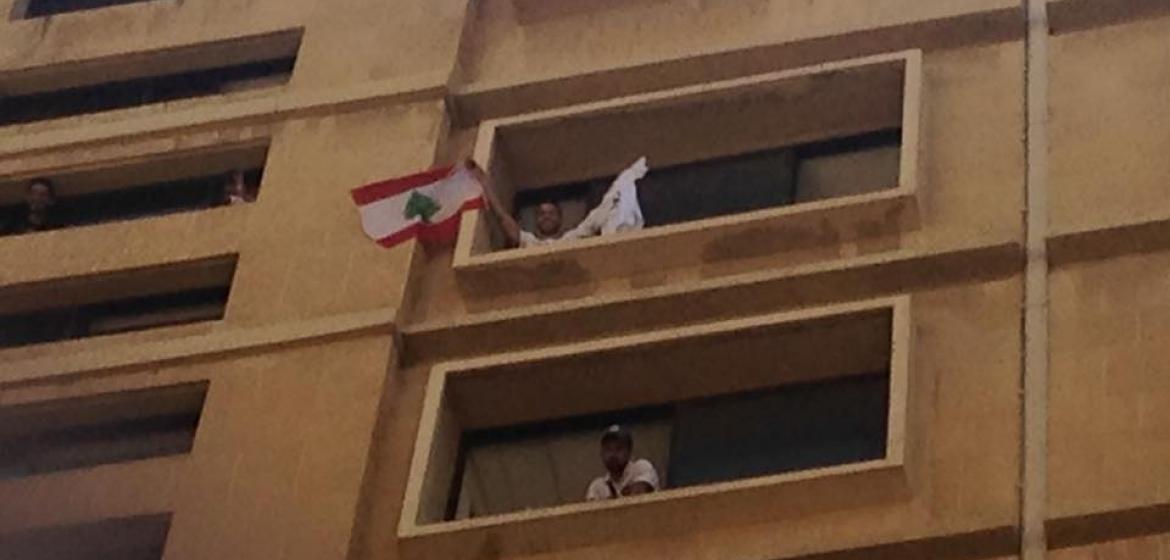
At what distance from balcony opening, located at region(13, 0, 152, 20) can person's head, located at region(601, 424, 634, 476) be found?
8.04m

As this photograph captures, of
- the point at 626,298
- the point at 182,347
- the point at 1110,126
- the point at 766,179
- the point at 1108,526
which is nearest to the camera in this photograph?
the point at 1108,526

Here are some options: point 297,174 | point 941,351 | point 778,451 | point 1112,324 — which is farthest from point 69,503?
point 1112,324

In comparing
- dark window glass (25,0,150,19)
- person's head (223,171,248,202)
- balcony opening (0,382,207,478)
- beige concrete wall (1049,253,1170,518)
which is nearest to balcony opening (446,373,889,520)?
beige concrete wall (1049,253,1170,518)

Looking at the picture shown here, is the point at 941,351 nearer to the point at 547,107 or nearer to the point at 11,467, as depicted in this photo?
the point at 547,107

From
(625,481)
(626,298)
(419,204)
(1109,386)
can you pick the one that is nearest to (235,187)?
(419,204)

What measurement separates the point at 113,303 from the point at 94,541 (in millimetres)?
2710

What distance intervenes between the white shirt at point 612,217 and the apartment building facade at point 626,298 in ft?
0.96

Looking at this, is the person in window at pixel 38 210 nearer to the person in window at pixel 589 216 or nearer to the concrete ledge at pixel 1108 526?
the person in window at pixel 589 216

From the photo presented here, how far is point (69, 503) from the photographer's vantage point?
1614 centimetres

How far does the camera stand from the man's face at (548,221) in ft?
57.5

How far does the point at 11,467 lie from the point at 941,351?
6.42 meters

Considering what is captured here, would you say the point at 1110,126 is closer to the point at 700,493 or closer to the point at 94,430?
the point at 700,493

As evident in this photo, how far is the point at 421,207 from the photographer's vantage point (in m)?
17.4

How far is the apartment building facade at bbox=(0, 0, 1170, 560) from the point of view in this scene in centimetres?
1444
